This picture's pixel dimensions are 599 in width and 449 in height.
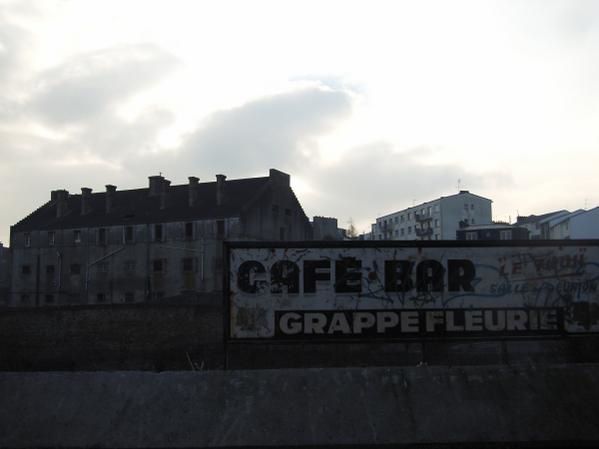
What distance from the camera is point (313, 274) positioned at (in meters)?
8.31

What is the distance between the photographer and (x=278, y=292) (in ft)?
27.2

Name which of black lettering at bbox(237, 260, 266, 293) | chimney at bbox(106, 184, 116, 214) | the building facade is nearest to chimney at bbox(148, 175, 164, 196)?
chimney at bbox(106, 184, 116, 214)

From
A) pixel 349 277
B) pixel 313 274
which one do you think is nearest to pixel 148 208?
pixel 313 274

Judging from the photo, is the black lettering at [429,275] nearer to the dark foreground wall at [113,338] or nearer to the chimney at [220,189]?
the dark foreground wall at [113,338]

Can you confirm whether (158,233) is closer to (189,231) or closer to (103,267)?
(189,231)

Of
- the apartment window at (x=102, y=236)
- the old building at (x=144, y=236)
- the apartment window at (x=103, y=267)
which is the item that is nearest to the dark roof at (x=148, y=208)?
the old building at (x=144, y=236)

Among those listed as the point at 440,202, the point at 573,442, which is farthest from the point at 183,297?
the point at 440,202

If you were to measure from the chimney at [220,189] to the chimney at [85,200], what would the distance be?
18.7m

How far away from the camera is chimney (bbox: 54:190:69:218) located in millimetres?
72375

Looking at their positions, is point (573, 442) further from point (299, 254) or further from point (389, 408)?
point (299, 254)

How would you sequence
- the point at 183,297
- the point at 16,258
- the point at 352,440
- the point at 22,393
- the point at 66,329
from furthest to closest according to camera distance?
the point at 16,258 → the point at 183,297 → the point at 66,329 → the point at 22,393 → the point at 352,440

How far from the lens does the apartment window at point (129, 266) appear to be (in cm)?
6312

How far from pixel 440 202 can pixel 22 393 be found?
351 feet

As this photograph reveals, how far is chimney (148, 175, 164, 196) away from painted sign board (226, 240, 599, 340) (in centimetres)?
6372
